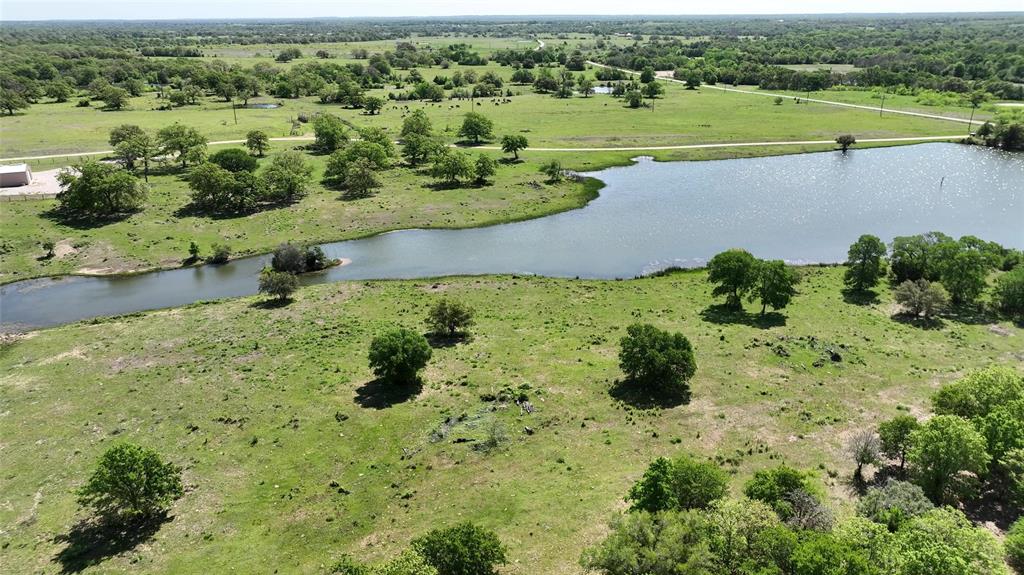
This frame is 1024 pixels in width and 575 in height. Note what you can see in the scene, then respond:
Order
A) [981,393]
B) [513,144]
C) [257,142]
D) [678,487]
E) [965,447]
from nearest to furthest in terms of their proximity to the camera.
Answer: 1. [678,487]
2. [965,447]
3. [981,393]
4. [257,142]
5. [513,144]

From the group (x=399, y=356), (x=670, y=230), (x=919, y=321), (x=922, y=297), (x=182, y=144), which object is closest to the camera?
(x=399, y=356)

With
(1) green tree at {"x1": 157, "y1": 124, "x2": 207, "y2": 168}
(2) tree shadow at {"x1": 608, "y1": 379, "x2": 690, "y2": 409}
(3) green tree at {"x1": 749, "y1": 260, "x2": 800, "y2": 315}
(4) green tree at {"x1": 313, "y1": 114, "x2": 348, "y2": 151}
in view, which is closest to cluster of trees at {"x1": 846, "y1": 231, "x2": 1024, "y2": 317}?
(3) green tree at {"x1": 749, "y1": 260, "x2": 800, "y2": 315}

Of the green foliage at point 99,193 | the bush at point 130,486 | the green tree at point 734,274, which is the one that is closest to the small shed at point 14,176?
the green foliage at point 99,193

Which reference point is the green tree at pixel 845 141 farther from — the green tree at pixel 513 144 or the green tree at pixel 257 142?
the green tree at pixel 257 142

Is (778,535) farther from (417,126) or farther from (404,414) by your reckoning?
(417,126)

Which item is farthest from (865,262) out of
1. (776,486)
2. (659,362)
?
(776,486)

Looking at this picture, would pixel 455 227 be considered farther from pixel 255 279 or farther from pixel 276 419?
pixel 276 419
